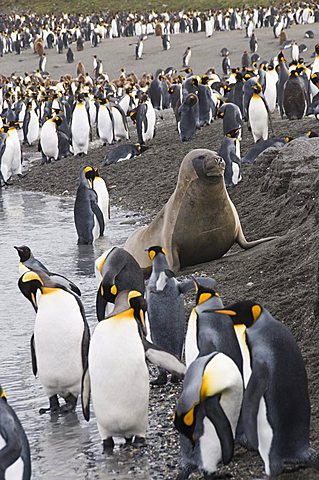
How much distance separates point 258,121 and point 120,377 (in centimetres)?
1041

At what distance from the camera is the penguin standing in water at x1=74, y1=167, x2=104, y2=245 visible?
36.3 ft

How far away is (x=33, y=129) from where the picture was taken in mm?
22766

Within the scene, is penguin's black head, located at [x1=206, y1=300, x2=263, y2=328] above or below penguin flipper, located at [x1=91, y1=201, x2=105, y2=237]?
above

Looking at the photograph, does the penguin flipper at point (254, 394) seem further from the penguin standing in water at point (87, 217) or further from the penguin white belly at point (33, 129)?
the penguin white belly at point (33, 129)

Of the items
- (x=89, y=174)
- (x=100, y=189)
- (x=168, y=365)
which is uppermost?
(x=168, y=365)

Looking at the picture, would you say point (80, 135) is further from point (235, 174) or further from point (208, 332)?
point (208, 332)

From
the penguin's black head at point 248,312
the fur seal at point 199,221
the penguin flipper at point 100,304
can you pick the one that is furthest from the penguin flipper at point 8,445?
the fur seal at point 199,221

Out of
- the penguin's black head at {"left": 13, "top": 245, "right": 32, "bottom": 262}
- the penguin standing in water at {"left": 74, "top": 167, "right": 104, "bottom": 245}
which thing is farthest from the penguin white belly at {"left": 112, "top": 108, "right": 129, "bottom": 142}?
the penguin's black head at {"left": 13, "top": 245, "right": 32, "bottom": 262}

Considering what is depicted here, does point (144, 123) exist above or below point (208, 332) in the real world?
below

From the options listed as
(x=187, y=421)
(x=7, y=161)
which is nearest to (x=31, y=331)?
(x=187, y=421)

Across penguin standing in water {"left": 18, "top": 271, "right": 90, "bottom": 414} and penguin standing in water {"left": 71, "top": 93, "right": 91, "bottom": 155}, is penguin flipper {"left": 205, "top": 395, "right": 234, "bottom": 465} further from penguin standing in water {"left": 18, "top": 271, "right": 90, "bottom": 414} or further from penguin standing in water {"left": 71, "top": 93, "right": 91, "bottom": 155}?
penguin standing in water {"left": 71, "top": 93, "right": 91, "bottom": 155}

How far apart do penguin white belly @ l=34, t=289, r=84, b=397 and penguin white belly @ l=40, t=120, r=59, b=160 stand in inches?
509

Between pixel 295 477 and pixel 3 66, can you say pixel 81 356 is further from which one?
pixel 3 66

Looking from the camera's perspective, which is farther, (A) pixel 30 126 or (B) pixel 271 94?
(A) pixel 30 126
